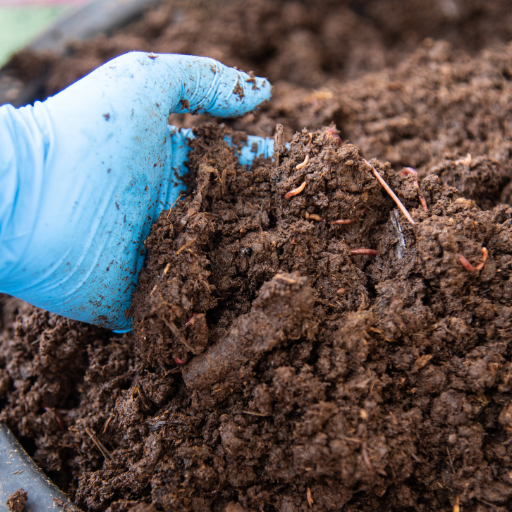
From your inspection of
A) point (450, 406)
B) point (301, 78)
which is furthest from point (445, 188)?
point (301, 78)

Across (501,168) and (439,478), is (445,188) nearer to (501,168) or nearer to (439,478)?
(501,168)

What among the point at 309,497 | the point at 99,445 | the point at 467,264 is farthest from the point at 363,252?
the point at 99,445

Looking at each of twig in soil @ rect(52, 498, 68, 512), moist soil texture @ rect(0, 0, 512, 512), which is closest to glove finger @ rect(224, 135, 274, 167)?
moist soil texture @ rect(0, 0, 512, 512)

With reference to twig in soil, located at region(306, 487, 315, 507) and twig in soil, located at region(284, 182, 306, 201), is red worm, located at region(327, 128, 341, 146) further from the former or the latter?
twig in soil, located at region(306, 487, 315, 507)

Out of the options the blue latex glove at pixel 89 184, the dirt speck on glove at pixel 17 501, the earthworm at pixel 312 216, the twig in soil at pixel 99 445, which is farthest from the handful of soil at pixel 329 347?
the dirt speck on glove at pixel 17 501

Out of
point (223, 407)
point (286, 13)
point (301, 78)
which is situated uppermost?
point (286, 13)

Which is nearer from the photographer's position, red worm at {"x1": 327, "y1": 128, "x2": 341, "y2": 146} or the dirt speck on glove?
the dirt speck on glove

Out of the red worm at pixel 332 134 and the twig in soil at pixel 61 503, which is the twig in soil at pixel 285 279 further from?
the twig in soil at pixel 61 503
